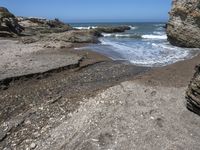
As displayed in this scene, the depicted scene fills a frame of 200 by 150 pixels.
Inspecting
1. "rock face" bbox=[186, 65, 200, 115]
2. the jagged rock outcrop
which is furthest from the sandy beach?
the jagged rock outcrop

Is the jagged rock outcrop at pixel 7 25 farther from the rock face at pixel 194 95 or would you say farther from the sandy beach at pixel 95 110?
the rock face at pixel 194 95

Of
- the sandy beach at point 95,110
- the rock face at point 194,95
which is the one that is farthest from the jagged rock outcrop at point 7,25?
the rock face at point 194,95

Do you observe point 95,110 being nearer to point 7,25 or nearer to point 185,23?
point 185,23

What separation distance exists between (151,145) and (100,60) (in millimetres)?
7867

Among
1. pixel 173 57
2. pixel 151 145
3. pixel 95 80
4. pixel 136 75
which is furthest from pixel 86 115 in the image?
pixel 173 57

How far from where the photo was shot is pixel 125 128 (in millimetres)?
6668

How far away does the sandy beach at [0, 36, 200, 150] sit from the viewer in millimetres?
6333

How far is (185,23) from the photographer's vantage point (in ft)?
67.2

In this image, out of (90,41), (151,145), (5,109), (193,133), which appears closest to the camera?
(151,145)

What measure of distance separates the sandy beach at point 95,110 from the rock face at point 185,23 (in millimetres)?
9105

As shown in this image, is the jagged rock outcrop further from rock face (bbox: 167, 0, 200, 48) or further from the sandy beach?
the sandy beach

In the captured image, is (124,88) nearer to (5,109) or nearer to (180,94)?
(180,94)

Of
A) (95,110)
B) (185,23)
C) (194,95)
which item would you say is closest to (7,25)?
(185,23)

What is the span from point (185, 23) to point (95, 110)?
48.4 ft
